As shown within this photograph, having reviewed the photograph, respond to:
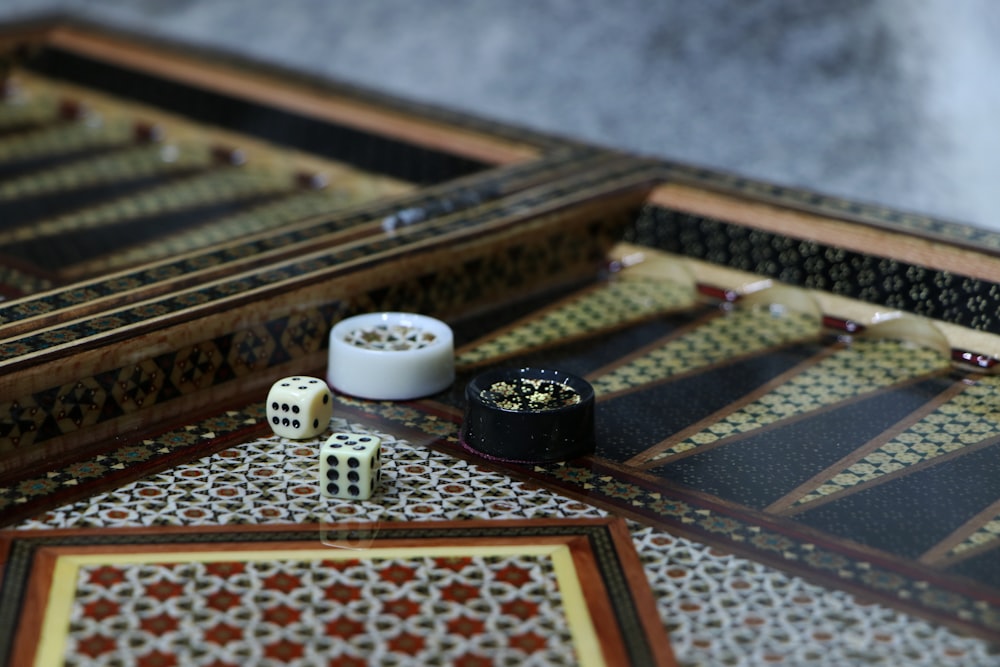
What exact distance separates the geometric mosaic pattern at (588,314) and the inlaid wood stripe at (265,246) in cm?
35

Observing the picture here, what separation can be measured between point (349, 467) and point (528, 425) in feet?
1.18

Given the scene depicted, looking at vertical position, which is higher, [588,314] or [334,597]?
[588,314]

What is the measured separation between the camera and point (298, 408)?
2748 mm

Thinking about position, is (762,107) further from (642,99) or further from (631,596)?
(631,596)

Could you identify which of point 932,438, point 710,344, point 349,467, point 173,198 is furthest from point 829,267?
point 173,198

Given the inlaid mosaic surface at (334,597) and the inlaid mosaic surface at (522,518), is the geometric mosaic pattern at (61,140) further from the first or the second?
the inlaid mosaic surface at (334,597)

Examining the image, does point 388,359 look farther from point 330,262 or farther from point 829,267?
point 829,267

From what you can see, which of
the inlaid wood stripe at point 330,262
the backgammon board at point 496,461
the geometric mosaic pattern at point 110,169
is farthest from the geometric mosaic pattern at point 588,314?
the geometric mosaic pattern at point 110,169

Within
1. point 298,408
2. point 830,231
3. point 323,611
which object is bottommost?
point 323,611

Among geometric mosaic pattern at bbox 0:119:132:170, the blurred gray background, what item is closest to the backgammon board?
geometric mosaic pattern at bbox 0:119:132:170

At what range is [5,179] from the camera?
4.43 meters

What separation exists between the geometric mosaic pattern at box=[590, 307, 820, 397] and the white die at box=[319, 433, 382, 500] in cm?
69

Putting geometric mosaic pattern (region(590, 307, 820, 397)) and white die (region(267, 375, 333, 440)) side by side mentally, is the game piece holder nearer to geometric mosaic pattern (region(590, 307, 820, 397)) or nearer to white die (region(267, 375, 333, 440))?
geometric mosaic pattern (region(590, 307, 820, 397))

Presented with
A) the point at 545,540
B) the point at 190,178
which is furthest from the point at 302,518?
the point at 190,178
